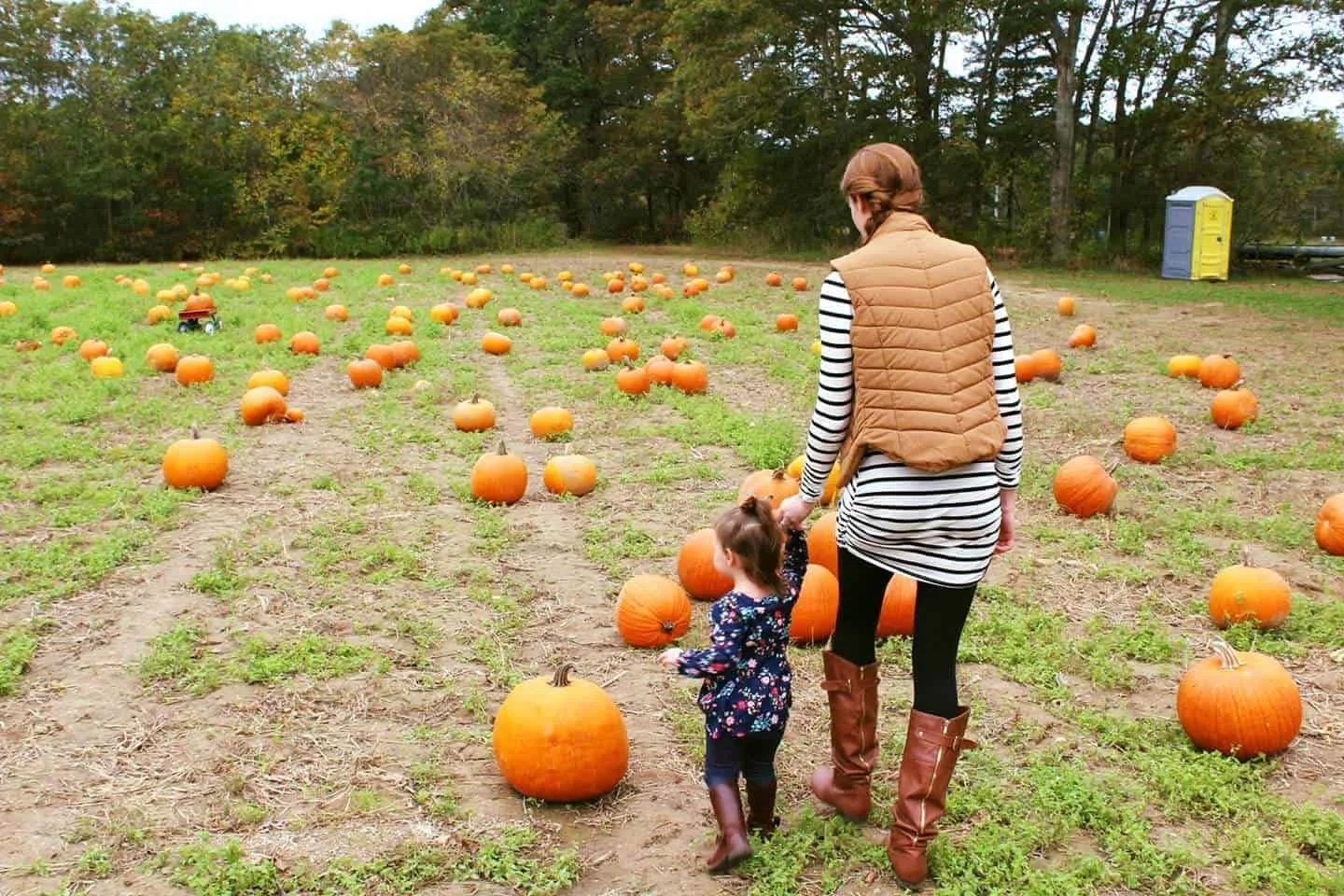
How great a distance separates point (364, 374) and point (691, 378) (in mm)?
2969

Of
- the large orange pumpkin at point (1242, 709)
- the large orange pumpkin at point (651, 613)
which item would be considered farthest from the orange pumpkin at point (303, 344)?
the large orange pumpkin at point (1242, 709)

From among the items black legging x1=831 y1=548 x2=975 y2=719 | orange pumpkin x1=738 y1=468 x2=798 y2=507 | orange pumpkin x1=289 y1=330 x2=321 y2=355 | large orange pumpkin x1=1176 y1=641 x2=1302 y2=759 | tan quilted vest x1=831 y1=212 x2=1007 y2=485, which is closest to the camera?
tan quilted vest x1=831 y1=212 x2=1007 y2=485

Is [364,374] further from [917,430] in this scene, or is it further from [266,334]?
[917,430]

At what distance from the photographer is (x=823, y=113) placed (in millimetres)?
28219

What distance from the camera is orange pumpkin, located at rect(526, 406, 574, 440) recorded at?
324 inches

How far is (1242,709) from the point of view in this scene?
3.74 m

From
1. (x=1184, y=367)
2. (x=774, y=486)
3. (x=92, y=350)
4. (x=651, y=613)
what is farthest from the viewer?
(x=92, y=350)

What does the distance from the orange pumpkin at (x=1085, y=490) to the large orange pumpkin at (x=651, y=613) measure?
2.81 metres

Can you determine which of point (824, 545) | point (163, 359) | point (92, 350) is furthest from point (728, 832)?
point (92, 350)

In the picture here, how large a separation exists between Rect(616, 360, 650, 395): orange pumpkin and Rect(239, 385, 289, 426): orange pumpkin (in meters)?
2.81

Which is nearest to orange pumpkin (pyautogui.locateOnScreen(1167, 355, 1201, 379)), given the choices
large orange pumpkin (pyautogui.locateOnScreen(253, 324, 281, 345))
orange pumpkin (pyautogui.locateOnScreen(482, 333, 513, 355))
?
orange pumpkin (pyautogui.locateOnScreen(482, 333, 513, 355))

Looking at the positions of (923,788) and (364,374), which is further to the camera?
(364,374)

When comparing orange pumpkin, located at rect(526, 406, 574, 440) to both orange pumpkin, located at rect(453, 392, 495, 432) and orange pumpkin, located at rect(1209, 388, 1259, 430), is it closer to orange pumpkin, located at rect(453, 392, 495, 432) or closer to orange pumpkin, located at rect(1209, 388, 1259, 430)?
orange pumpkin, located at rect(453, 392, 495, 432)

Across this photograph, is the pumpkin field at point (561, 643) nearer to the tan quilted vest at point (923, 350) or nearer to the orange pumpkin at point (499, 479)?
the orange pumpkin at point (499, 479)
